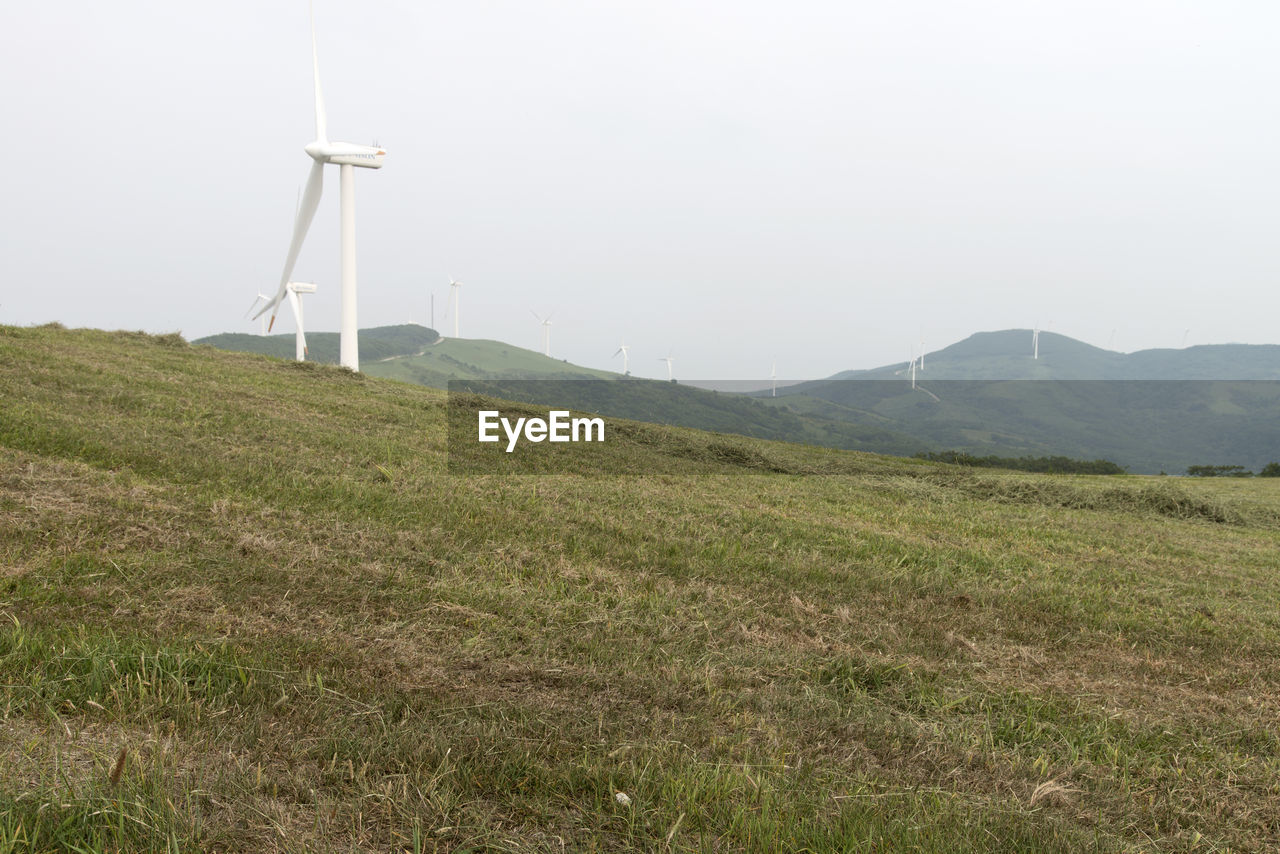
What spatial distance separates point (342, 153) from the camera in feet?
125

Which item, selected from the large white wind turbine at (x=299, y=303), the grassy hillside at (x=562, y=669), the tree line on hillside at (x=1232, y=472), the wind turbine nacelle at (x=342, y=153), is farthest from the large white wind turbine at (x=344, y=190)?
the tree line on hillside at (x=1232, y=472)

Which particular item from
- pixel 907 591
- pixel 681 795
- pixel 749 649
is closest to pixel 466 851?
Result: pixel 681 795

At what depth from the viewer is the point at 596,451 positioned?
64.2 ft

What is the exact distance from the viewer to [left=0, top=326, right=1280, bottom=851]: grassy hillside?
3.69 m

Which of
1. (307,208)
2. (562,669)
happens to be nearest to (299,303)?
(307,208)

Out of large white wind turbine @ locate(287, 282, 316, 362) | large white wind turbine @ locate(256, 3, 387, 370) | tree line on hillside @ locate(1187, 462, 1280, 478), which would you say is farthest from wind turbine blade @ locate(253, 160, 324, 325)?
tree line on hillside @ locate(1187, 462, 1280, 478)

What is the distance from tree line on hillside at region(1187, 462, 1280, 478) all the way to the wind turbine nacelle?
1959 inches

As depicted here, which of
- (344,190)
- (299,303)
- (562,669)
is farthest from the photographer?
(299,303)

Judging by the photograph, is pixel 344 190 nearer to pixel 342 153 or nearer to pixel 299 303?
pixel 342 153

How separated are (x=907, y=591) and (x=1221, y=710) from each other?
11.8 feet

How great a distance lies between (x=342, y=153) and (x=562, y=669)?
39.7m

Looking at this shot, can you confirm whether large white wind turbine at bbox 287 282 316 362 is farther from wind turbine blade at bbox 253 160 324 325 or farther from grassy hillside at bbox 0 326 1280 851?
grassy hillside at bbox 0 326 1280 851

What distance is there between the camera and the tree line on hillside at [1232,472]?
127 feet

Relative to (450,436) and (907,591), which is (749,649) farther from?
(450,436)
